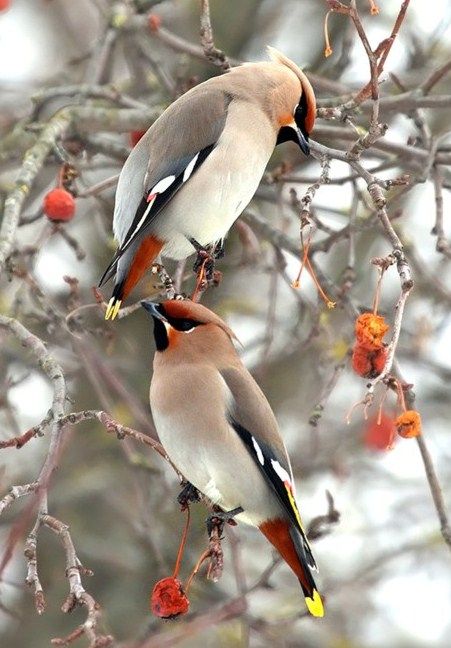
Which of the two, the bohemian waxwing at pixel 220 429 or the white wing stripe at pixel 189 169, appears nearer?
the bohemian waxwing at pixel 220 429

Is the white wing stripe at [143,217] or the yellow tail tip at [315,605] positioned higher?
the white wing stripe at [143,217]

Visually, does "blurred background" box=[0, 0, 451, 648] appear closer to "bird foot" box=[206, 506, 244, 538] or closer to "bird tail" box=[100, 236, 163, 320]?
"bird tail" box=[100, 236, 163, 320]

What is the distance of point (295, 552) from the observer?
126 inches

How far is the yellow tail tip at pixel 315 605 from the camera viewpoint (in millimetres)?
3025

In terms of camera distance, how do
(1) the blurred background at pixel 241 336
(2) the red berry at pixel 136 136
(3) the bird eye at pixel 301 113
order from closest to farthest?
(3) the bird eye at pixel 301 113
(1) the blurred background at pixel 241 336
(2) the red berry at pixel 136 136

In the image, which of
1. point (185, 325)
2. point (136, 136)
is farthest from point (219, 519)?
point (136, 136)

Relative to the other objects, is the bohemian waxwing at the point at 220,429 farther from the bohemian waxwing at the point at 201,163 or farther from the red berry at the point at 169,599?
the red berry at the point at 169,599

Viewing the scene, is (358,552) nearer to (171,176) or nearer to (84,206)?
(84,206)

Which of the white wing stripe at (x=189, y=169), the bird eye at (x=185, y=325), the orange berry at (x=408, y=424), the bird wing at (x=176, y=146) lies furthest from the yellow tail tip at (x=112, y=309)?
the orange berry at (x=408, y=424)

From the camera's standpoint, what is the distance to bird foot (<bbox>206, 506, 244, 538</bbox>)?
304cm

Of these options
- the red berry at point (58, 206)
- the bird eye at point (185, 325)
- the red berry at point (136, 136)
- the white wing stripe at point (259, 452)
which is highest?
the red berry at point (58, 206)

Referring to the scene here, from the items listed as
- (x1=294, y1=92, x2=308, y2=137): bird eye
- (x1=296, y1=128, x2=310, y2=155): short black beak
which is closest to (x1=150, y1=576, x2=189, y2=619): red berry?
(x1=296, y1=128, x2=310, y2=155): short black beak

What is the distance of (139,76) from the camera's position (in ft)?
16.8

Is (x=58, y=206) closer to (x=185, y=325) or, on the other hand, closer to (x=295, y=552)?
(x=185, y=325)
